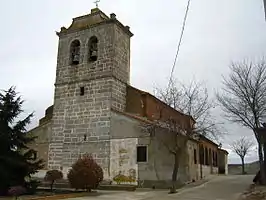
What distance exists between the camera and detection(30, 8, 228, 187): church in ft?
80.1

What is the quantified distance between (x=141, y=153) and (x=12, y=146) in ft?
30.0

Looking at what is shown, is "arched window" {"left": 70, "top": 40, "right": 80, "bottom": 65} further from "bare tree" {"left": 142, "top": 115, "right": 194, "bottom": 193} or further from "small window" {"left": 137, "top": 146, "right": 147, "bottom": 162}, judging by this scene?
"small window" {"left": 137, "top": 146, "right": 147, "bottom": 162}

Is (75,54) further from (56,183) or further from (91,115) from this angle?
(56,183)

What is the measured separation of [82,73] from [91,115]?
147 inches

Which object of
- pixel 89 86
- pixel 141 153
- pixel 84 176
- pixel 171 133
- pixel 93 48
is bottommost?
pixel 84 176

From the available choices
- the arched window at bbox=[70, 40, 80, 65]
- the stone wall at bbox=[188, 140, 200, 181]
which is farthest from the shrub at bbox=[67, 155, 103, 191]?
the arched window at bbox=[70, 40, 80, 65]

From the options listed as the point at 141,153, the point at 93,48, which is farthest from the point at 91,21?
the point at 141,153

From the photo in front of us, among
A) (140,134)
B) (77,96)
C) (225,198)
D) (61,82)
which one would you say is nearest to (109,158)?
(140,134)

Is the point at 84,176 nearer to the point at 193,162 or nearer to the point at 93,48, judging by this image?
the point at 193,162

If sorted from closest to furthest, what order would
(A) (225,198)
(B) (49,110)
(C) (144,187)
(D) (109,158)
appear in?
(A) (225,198) → (C) (144,187) → (D) (109,158) → (B) (49,110)

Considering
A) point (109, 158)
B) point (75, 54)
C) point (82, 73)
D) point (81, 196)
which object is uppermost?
point (75, 54)

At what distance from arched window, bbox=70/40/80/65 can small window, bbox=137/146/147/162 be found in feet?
31.9

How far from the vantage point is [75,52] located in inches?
1174

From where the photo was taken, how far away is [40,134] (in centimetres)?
2912
